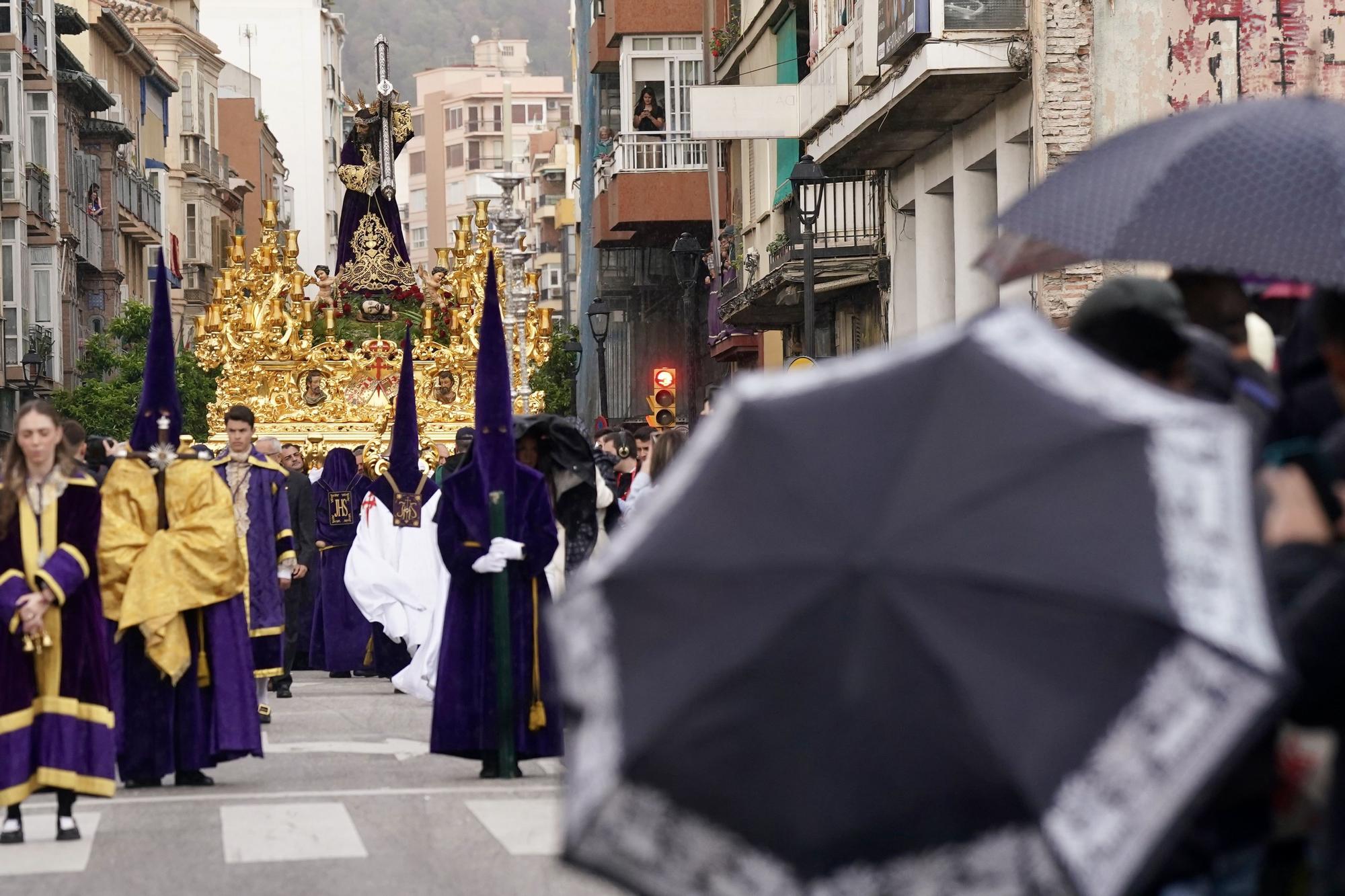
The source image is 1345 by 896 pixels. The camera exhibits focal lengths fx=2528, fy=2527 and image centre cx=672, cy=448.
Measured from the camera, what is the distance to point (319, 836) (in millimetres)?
9617

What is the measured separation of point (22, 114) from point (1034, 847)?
5518cm

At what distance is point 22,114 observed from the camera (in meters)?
56.0

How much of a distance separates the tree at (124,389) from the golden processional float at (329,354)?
609 inches

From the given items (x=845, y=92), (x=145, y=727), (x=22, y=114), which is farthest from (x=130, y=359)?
(x=145, y=727)

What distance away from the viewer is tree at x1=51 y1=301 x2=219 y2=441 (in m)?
50.8

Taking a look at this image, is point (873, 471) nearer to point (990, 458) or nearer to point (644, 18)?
point (990, 458)

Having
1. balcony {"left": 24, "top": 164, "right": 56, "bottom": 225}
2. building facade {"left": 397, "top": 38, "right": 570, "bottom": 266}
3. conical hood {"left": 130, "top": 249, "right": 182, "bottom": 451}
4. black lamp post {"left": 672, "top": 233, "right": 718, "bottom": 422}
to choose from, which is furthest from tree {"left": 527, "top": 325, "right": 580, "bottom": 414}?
building facade {"left": 397, "top": 38, "right": 570, "bottom": 266}

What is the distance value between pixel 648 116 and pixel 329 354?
15944 millimetres

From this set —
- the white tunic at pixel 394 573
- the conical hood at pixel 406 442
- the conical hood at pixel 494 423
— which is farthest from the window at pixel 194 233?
the conical hood at pixel 494 423

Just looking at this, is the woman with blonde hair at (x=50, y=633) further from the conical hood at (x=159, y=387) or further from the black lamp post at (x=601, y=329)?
the black lamp post at (x=601, y=329)

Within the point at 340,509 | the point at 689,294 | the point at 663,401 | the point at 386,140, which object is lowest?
the point at 340,509

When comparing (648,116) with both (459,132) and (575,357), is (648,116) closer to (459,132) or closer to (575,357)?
(575,357)

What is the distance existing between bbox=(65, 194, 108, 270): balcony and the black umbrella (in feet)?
198

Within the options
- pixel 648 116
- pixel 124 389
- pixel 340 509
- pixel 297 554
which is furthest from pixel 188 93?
pixel 297 554
